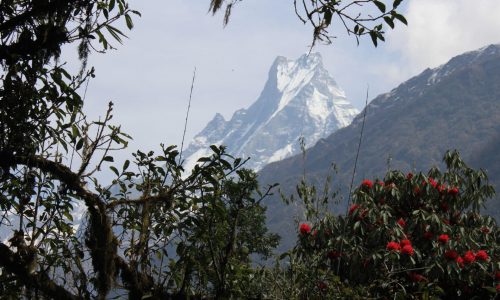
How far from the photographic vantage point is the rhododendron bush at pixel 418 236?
820 centimetres

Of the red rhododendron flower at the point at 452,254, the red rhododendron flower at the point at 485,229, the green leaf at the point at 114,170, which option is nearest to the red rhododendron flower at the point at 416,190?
the red rhododendron flower at the point at 485,229

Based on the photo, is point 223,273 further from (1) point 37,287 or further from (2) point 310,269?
(2) point 310,269

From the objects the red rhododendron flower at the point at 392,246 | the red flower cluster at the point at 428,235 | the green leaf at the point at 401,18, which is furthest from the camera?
the red flower cluster at the point at 428,235

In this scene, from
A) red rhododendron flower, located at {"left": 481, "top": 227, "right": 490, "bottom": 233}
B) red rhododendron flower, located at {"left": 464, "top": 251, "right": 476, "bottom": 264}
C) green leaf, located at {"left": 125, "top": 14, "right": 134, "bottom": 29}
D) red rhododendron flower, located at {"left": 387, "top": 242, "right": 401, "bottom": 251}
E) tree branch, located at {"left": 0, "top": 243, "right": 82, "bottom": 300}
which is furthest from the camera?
red rhododendron flower, located at {"left": 481, "top": 227, "right": 490, "bottom": 233}

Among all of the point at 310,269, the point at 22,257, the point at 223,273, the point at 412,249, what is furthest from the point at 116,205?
the point at 412,249

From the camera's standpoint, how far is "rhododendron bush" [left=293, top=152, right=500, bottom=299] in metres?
8.20

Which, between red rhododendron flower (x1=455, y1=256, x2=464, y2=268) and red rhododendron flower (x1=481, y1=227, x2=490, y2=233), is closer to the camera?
red rhododendron flower (x1=455, y1=256, x2=464, y2=268)

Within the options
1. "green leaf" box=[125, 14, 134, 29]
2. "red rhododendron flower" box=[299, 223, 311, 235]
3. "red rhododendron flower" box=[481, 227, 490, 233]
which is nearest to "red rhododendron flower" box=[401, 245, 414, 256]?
"red rhododendron flower" box=[299, 223, 311, 235]

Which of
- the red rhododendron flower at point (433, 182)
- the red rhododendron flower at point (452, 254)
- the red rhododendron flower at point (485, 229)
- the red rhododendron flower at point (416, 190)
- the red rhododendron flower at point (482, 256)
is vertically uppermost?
the red rhododendron flower at point (433, 182)

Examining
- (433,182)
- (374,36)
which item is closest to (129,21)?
(374,36)

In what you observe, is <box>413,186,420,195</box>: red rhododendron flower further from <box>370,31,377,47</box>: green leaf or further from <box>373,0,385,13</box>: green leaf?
<box>373,0,385,13</box>: green leaf

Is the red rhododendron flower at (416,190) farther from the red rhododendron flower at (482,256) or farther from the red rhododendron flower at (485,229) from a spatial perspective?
the red rhododendron flower at (482,256)

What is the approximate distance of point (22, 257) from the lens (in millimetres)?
3740

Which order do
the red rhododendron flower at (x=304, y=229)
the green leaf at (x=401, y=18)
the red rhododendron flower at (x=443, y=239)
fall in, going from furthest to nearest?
the red rhododendron flower at (x=304, y=229) → the red rhododendron flower at (x=443, y=239) → the green leaf at (x=401, y=18)
